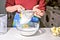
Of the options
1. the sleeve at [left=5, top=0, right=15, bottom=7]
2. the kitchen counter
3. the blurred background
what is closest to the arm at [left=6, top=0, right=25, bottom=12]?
the sleeve at [left=5, top=0, right=15, bottom=7]

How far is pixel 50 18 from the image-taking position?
116 inches

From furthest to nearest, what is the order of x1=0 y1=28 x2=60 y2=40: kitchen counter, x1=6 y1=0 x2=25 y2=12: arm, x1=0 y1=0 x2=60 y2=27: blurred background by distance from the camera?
1. x1=0 y1=0 x2=60 y2=27: blurred background
2. x1=6 y1=0 x2=25 y2=12: arm
3. x1=0 y1=28 x2=60 y2=40: kitchen counter

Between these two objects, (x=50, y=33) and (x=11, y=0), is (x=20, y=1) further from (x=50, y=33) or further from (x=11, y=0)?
(x=50, y=33)

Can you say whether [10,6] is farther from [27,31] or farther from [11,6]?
[27,31]

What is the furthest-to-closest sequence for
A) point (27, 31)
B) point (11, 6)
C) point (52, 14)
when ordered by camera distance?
point (52, 14), point (11, 6), point (27, 31)

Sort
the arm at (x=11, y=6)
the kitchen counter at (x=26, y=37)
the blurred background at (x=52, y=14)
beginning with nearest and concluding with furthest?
the kitchen counter at (x=26, y=37), the arm at (x=11, y=6), the blurred background at (x=52, y=14)

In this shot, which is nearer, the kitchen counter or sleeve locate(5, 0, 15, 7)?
the kitchen counter

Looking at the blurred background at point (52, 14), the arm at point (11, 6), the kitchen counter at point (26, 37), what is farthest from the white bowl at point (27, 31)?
the blurred background at point (52, 14)

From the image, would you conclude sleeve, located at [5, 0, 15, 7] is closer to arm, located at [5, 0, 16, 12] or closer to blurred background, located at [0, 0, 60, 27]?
arm, located at [5, 0, 16, 12]

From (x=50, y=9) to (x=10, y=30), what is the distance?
6.33 ft

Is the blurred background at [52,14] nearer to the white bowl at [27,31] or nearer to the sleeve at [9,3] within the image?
the sleeve at [9,3]

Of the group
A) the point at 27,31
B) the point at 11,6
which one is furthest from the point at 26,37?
the point at 11,6

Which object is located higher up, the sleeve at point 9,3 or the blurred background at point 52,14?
the sleeve at point 9,3

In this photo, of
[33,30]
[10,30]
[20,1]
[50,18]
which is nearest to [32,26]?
[33,30]
